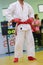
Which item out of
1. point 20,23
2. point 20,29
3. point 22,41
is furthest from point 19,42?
point 20,23

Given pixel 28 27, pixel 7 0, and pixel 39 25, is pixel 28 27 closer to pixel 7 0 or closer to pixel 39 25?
pixel 39 25

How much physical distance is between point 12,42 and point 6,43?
240 mm

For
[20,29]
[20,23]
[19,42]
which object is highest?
[20,23]

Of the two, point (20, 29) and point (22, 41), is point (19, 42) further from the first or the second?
point (20, 29)

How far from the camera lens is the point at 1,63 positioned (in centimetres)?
482

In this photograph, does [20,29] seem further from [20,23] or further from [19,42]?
[19,42]

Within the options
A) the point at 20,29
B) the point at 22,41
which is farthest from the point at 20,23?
the point at 22,41

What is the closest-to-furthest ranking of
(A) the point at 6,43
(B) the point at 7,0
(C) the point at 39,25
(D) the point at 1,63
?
(D) the point at 1,63 < (A) the point at 6,43 < (C) the point at 39,25 < (B) the point at 7,0

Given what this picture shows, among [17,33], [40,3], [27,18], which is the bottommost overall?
[17,33]

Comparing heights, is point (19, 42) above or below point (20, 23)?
below

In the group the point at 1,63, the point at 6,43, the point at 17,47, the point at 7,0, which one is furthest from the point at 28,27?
the point at 7,0

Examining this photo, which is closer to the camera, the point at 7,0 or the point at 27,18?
the point at 27,18

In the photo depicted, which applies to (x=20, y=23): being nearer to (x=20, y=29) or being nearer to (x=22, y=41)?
(x=20, y=29)

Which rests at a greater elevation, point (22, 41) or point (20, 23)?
point (20, 23)
